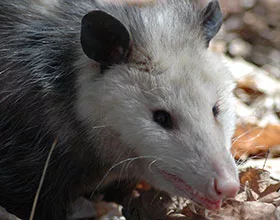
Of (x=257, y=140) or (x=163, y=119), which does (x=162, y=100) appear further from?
(x=257, y=140)

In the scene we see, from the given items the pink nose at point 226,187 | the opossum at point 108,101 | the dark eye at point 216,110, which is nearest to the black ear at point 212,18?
the opossum at point 108,101

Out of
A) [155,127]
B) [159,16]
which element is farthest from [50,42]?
[155,127]

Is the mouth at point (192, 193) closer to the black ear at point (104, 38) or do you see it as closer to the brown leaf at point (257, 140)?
the black ear at point (104, 38)

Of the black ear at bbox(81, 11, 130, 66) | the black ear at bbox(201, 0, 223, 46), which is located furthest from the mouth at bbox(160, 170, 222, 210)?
the black ear at bbox(201, 0, 223, 46)

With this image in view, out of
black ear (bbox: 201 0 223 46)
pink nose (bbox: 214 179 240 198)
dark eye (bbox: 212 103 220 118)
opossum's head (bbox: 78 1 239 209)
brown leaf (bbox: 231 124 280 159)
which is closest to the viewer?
pink nose (bbox: 214 179 240 198)

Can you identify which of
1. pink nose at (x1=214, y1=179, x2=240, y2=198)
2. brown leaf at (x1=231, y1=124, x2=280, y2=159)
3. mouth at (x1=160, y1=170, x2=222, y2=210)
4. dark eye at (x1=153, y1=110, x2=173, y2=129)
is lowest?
brown leaf at (x1=231, y1=124, x2=280, y2=159)

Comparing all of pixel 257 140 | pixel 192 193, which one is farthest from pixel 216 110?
pixel 257 140

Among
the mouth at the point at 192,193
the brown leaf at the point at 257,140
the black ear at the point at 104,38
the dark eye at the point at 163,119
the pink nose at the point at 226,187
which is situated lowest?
the brown leaf at the point at 257,140

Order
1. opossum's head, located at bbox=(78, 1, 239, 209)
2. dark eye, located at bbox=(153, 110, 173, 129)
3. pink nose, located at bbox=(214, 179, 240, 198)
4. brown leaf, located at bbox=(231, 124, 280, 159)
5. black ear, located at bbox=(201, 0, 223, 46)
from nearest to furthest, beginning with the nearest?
1. pink nose, located at bbox=(214, 179, 240, 198)
2. opossum's head, located at bbox=(78, 1, 239, 209)
3. dark eye, located at bbox=(153, 110, 173, 129)
4. black ear, located at bbox=(201, 0, 223, 46)
5. brown leaf, located at bbox=(231, 124, 280, 159)

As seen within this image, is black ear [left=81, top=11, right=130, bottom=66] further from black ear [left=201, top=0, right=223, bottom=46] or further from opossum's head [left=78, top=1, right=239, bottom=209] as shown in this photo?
black ear [left=201, top=0, right=223, bottom=46]
